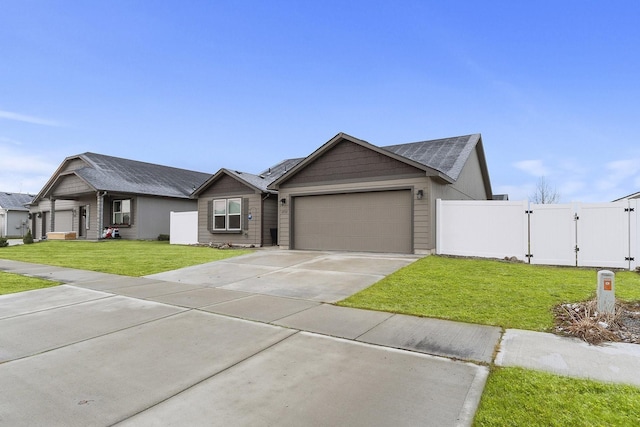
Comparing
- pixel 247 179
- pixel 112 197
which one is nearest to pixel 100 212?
pixel 112 197

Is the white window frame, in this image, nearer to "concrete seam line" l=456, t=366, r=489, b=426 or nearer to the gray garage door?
the gray garage door

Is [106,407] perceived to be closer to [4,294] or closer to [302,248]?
[4,294]

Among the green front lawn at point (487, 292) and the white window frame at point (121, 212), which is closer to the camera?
the green front lawn at point (487, 292)

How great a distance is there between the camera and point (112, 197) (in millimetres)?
23297

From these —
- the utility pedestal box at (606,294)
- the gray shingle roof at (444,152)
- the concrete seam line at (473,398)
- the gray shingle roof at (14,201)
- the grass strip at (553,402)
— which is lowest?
the concrete seam line at (473,398)

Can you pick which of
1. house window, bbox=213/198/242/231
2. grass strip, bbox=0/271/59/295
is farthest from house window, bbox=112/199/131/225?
grass strip, bbox=0/271/59/295

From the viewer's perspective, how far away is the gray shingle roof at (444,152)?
1381 centimetres

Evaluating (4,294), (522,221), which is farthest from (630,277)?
(4,294)

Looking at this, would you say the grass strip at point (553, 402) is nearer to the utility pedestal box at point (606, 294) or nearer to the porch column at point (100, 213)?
the utility pedestal box at point (606, 294)

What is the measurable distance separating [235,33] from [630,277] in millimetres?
17289

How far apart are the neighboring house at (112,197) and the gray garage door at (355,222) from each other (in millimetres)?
12601

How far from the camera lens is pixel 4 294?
22.3ft

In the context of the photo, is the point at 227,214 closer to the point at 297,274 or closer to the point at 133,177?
the point at 297,274

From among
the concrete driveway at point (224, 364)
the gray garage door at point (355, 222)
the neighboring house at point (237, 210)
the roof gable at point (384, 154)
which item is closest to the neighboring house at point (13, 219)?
the neighboring house at point (237, 210)
